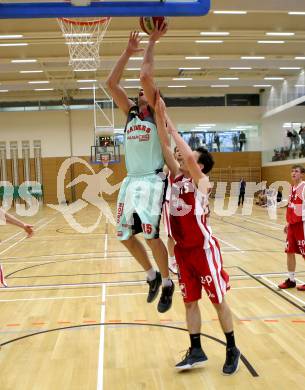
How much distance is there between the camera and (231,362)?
13.6 feet

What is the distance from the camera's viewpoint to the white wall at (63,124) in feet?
94.4

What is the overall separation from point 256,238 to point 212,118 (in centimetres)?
1804

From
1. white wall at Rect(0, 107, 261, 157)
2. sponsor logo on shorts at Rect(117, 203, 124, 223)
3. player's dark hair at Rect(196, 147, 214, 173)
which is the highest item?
white wall at Rect(0, 107, 261, 157)

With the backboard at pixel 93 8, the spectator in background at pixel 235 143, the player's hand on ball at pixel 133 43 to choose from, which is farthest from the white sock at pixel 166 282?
the spectator in background at pixel 235 143

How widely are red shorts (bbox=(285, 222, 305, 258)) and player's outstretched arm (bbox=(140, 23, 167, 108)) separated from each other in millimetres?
3886

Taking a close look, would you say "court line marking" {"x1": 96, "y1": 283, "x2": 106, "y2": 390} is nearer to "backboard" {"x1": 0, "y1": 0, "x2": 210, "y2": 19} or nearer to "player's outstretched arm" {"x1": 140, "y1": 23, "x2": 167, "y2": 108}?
"player's outstretched arm" {"x1": 140, "y1": 23, "x2": 167, "y2": 108}

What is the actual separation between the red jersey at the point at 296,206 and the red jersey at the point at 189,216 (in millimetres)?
3103

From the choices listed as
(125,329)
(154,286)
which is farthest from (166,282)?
(125,329)

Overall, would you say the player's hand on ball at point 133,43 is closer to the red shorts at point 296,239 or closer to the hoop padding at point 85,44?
the red shorts at point 296,239

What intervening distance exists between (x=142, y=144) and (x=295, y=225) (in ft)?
12.2

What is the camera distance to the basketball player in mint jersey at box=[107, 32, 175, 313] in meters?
3.96

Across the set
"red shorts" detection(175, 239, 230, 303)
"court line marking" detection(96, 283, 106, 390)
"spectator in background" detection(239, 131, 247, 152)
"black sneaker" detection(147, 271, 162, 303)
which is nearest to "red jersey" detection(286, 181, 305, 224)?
"court line marking" detection(96, 283, 106, 390)

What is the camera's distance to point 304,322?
17.9 ft

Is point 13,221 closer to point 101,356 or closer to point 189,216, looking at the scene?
point 101,356
